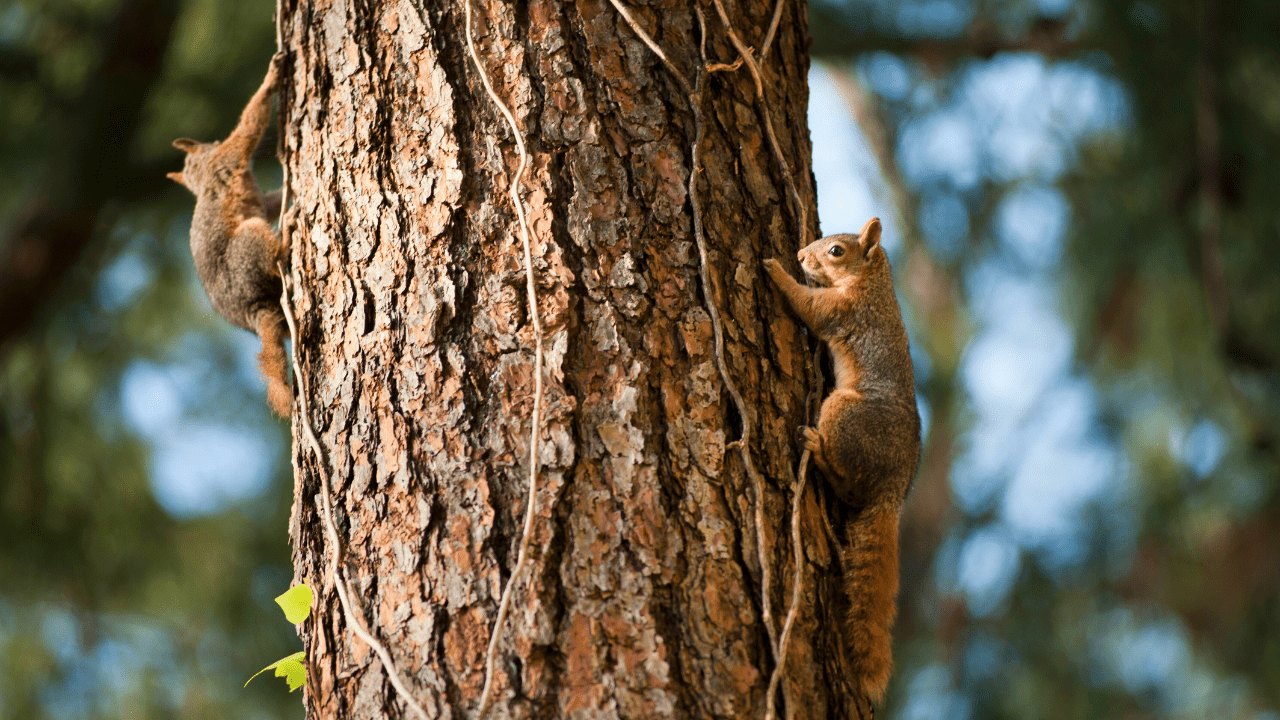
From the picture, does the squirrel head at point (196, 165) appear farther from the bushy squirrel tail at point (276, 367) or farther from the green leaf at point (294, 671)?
the green leaf at point (294, 671)

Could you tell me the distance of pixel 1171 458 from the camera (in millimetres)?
3291

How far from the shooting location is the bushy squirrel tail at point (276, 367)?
5.35 feet

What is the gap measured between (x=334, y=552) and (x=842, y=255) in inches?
42.7

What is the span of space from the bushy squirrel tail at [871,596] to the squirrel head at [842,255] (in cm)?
39

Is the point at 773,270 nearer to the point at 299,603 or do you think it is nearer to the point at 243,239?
the point at 299,603

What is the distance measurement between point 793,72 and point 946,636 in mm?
2804

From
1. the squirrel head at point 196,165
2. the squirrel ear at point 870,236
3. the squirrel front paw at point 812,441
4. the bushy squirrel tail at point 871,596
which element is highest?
the squirrel head at point 196,165

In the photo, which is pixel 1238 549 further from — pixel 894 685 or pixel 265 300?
pixel 265 300

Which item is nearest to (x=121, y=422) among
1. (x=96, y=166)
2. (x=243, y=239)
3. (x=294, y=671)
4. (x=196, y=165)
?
(x=96, y=166)

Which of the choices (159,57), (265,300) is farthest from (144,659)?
(265,300)

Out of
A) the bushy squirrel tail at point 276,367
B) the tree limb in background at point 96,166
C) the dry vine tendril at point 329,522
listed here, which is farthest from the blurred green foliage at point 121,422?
the dry vine tendril at point 329,522

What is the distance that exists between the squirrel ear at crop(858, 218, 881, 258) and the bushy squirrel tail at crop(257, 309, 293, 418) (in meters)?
1.09

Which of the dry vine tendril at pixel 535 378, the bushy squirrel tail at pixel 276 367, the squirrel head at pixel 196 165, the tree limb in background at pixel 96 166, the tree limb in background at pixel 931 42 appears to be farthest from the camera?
the tree limb in background at pixel 931 42

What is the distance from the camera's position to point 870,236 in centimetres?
192
